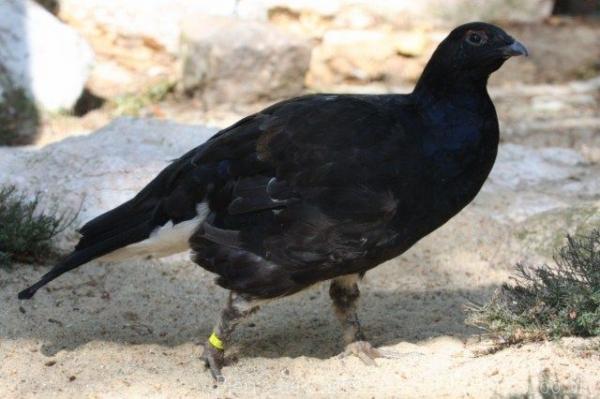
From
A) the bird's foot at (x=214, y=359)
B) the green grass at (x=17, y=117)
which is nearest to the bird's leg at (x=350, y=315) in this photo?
the bird's foot at (x=214, y=359)

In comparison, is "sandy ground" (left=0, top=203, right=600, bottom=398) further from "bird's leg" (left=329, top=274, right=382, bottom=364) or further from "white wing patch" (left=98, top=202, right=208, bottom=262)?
"white wing patch" (left=98, top=202, right=208, bottom=262)

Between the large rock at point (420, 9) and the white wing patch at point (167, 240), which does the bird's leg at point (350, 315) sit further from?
the large rock at point (420, 9)

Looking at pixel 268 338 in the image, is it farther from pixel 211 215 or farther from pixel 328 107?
pixel 328 107

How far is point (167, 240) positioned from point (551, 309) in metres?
1.75

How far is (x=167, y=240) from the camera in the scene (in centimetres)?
467

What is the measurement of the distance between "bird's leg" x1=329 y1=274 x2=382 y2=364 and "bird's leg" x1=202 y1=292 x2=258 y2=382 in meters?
0.49

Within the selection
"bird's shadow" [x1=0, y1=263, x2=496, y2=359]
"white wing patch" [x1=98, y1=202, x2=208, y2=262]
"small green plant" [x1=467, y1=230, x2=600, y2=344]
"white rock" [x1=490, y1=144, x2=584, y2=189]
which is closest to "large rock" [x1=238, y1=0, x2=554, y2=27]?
"white rock" [x1=490, y1=144, x2=584, y2=189]

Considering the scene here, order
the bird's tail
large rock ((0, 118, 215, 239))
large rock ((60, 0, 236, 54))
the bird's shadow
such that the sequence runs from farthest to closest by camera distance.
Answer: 1. large rock ((60, 0, 236, 54))
2. large rock ((0, 118, 215, 239))
3. the bird's shadow
4. the bird's tail

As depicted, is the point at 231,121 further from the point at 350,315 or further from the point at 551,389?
the point at 551,389

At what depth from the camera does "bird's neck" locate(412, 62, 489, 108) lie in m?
4.44

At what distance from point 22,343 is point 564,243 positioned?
10.1 ft

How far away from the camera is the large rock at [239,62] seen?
8.89 metres

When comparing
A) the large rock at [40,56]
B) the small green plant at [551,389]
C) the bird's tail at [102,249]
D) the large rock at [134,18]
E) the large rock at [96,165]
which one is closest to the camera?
the small green plant at [551,389]

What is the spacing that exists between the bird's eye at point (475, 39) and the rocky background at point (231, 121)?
1.34 metres
